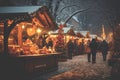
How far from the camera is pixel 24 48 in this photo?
21.2 m

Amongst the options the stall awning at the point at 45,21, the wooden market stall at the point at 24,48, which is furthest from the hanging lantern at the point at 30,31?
the stall awning at the point at 45,21

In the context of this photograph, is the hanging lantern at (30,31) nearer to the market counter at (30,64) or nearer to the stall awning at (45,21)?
the stall awning at (45,21)

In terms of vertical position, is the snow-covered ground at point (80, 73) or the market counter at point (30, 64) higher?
the market counter at point (30, 64)

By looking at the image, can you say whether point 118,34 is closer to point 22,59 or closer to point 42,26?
point 42,26

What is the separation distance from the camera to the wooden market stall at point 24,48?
17922mm

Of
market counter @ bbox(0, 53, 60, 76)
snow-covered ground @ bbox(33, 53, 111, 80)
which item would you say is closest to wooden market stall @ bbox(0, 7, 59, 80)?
market counter @ bbox(0, 53, 60, 76)

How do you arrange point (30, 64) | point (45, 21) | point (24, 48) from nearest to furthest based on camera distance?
1. point (30, 64)
2. point (24, 48)
3. point (45, 21)

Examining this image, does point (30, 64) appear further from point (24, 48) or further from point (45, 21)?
point (45, 21)

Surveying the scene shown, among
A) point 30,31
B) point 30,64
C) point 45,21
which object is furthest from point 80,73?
point 30,31

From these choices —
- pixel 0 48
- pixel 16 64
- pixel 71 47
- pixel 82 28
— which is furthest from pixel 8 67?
pixel 82 28

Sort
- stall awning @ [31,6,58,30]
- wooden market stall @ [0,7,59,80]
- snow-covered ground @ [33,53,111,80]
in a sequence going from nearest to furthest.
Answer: wooden market stall @ [0,7,59,80] → snow-covered ground @ [33,53,111,80] → stall awning @ [31,6,58,30]

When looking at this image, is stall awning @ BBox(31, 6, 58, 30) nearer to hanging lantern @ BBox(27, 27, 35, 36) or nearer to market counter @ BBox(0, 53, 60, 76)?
hanging lantern @ BBox(27, 27, 35, 36)

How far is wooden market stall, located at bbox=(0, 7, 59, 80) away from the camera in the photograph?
17922 mm

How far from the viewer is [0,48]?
811 inches
